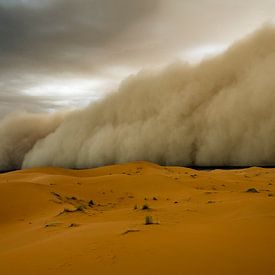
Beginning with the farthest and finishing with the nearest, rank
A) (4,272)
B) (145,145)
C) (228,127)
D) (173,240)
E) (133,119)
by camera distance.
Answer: (133,119) → (145,145) → (228,127) → (173,240) → (4,272)

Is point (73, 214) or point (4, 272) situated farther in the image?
point (73, 214)

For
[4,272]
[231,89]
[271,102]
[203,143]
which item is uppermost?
[231,89]

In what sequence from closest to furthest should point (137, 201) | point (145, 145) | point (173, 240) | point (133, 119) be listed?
point (173, 240), point (137, 201), point (145, 145), point (133, 119)

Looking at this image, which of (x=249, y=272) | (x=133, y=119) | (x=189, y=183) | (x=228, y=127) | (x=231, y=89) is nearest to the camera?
(x=249, y=272)

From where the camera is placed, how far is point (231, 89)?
38.0m

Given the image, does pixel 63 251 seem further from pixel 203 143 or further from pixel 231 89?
pixel 231 89

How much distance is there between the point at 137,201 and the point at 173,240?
6.44 meters

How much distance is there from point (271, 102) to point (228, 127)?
5.55m

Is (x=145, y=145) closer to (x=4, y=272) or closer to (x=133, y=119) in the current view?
(x=133, y=119)

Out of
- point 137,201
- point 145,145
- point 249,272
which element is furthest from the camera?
point 145,145

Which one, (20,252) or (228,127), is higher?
(228,127)

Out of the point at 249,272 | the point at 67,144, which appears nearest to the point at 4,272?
the point at 249,272

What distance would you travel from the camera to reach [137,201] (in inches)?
385

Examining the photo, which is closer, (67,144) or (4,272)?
(4,272)
